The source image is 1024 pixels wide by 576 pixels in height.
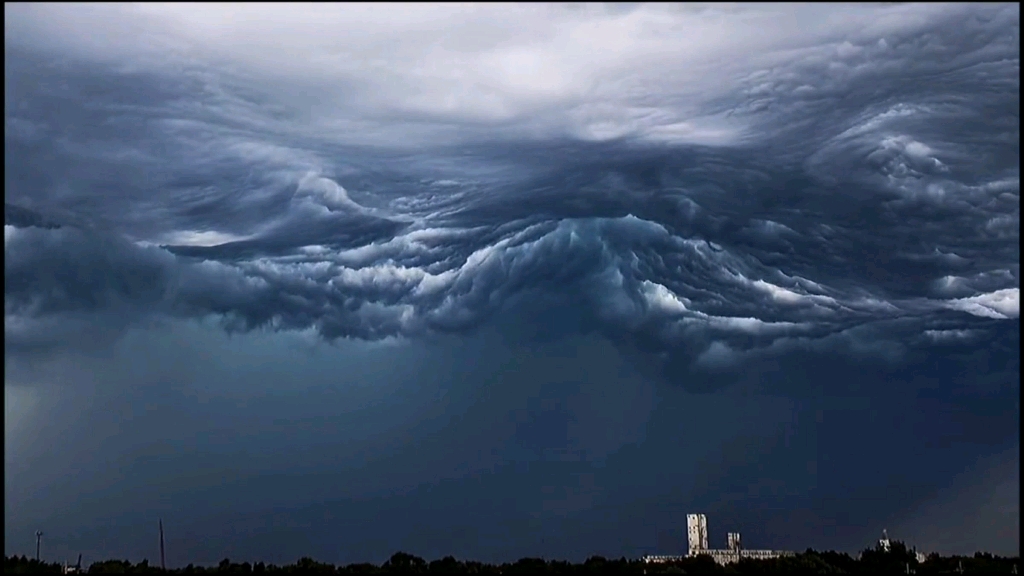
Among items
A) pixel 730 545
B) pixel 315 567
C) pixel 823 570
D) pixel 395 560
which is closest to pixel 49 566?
pixel 315 567

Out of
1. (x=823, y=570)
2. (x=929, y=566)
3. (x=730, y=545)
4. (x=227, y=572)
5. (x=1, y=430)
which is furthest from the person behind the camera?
(x=730, y=545)

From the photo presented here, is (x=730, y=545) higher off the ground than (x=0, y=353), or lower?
lower

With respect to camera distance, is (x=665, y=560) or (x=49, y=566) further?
(x=665, y=560)

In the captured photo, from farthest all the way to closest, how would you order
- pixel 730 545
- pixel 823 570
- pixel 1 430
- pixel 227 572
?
pixel 730 545 < pixel 823 570 < pixel 227 572 < pixel 1 430

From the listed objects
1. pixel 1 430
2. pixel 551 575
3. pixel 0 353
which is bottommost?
pixel 551 575

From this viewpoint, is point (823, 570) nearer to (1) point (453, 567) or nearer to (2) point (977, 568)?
(2) point (977, 568)

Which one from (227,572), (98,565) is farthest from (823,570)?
(98,565)

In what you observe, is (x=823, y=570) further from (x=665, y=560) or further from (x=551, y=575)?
(x=551, y=575)
